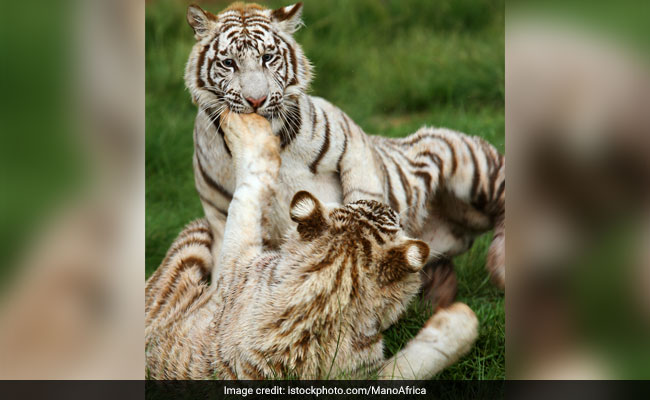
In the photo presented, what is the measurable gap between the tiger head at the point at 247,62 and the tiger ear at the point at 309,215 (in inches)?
14.8

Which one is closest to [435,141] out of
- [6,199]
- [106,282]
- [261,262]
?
[261,262]

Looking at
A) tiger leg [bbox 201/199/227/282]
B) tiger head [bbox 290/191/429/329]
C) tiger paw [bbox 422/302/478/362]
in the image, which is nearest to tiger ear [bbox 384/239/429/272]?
tiger head [bbox 290/191/429/329]

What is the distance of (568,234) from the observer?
2.11 metres

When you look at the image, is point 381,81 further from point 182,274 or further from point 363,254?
point 363,254

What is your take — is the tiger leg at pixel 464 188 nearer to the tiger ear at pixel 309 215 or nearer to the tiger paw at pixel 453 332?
the tiger paw at pixel 453 332

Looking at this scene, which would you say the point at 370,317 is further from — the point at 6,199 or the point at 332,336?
the point at 6,199

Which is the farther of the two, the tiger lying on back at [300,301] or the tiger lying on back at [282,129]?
the tiger lying on back at [282,129]

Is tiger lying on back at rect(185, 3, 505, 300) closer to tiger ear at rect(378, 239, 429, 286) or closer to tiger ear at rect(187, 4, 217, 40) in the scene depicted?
tiger ear at rect(187, 4, 217, 40)

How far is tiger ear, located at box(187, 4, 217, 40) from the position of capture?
8.45 ft

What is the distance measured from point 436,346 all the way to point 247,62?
47.4 inches

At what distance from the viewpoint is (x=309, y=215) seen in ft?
7.79

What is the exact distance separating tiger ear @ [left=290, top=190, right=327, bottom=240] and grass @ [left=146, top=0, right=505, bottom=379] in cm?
53

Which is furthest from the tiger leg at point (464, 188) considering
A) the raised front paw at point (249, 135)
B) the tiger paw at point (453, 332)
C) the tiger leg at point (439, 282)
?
the raised front paw at point (249, 135)

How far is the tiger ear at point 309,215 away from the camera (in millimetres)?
2373
